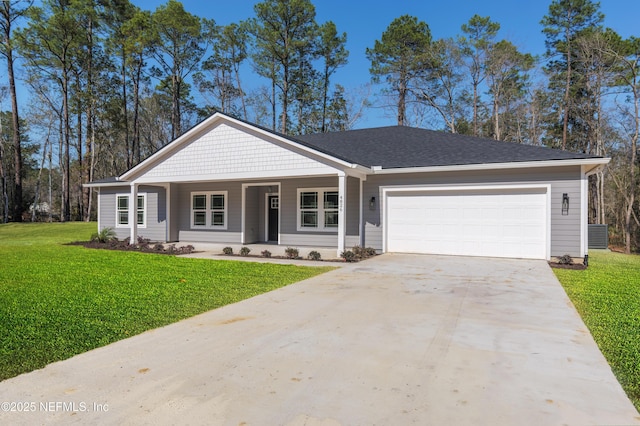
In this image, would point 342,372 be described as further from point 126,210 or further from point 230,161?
point 126,210

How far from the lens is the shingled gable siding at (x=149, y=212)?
49.8 ft

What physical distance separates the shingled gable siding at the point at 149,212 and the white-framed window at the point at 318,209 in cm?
594

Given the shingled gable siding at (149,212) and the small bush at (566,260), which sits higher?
the shingled gable siding at (149,212)

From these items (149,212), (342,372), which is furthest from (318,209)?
(342,372)

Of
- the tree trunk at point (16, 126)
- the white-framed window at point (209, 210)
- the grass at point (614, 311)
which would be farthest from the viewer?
the tree trunk at point (16, 126)

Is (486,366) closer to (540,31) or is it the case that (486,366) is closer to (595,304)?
(595,304)

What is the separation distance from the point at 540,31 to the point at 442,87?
6.51 metres

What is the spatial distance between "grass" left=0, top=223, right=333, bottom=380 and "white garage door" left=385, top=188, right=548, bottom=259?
3.58m

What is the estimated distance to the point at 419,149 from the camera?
1270cm

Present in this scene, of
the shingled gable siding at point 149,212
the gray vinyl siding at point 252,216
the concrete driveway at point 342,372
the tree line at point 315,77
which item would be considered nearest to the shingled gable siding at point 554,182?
the concrete driveway at point 342,372

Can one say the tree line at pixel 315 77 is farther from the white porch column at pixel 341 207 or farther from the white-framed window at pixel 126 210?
the white porch column at pixel 341 207

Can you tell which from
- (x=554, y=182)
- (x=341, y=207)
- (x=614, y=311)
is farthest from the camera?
(x=341, y=207)

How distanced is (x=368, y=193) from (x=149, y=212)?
30.9 feet

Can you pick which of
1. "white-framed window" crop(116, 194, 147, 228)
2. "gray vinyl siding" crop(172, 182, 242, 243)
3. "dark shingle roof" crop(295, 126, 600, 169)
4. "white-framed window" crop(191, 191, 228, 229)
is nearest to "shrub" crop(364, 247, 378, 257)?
"dark shingle roof" crop(295, 126, 600, 169)
